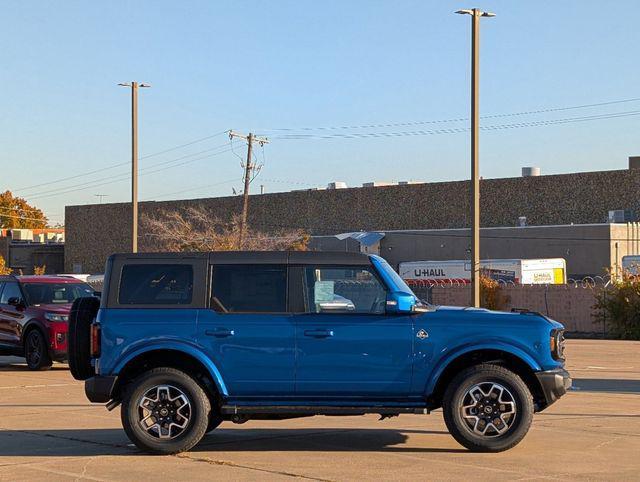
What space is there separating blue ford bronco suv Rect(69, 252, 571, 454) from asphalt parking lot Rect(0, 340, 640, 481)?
43 centimetres

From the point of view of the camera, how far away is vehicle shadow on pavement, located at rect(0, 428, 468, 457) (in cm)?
1157

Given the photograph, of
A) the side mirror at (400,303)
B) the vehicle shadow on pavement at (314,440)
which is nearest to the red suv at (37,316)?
the vehicle shadow on pavement at (314,440)

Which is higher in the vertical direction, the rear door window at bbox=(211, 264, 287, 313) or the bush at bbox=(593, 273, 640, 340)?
the rear door window at bbox=(211, 264, 287, 313)

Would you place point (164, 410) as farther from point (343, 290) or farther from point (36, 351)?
point (36, 351)

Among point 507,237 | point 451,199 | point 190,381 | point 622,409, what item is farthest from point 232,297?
point 451,199

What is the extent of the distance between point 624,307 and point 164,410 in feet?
95.3

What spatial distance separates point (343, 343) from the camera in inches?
439

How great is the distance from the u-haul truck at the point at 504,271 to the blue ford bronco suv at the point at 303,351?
3926 centimetres

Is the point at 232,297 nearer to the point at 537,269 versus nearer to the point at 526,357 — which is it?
the point at 526,357

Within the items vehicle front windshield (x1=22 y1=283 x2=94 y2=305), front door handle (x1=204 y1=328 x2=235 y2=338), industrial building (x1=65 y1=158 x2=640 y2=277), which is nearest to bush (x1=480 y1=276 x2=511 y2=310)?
industrial building (x1=65 y1=158 x2=640 y2=277)

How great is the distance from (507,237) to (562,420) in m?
47.9

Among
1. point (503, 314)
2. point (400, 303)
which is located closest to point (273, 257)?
point (400, 303)

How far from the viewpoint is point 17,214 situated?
133 meters

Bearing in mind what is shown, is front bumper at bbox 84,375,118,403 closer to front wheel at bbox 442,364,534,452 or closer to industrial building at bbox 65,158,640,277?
front wheel at bbox 442,364,534,452
